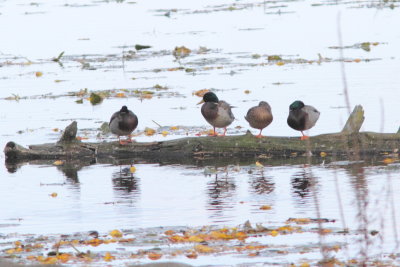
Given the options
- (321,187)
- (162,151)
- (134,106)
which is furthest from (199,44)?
(321,187)

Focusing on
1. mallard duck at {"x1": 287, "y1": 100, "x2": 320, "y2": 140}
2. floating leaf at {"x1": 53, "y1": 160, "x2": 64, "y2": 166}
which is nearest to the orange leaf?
mallard duck at {"x1": 287, "y1": 100, "x2": 320, "y2": 140}

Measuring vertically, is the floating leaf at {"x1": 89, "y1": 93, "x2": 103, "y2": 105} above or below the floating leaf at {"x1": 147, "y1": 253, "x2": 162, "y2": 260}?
above

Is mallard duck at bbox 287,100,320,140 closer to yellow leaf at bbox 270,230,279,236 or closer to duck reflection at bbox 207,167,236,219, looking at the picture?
duck reflection at bbox 207,167,236,219

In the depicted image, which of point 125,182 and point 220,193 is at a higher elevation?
point 125,182

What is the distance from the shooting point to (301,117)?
58.3 feet

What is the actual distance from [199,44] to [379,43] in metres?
6.55

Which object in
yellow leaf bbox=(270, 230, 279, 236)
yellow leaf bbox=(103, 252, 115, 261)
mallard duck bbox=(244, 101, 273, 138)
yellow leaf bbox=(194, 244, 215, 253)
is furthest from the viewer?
mallard duck bbox=(244, 101, 273, 138)

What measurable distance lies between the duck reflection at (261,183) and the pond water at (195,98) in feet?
0.10

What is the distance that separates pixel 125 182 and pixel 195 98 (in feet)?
28.3

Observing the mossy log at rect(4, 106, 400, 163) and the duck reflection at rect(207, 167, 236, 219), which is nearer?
the duck reflection at rect(207, 167, 236, 219)

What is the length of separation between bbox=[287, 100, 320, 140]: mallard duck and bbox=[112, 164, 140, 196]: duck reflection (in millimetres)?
2823

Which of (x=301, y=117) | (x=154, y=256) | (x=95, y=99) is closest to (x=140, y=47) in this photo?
(x=95, y=99)

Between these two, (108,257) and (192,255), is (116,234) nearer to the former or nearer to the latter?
(108,257)

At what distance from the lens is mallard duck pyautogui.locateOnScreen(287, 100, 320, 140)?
58.3 ft
